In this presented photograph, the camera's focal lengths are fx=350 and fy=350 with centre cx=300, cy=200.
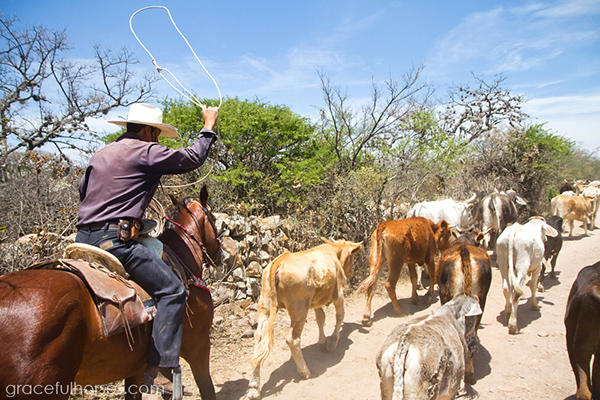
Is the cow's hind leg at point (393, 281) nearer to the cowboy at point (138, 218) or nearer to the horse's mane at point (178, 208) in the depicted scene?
the horse's mane at point (178, 208)

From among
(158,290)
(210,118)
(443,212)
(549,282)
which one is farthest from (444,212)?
(158,290)

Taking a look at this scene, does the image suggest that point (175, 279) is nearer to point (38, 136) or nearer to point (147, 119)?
point (147, 119)

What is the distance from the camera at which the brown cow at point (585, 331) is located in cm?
352

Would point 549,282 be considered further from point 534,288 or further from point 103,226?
point 103,226

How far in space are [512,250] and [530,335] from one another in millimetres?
1427

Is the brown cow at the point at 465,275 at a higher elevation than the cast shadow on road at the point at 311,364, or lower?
higher

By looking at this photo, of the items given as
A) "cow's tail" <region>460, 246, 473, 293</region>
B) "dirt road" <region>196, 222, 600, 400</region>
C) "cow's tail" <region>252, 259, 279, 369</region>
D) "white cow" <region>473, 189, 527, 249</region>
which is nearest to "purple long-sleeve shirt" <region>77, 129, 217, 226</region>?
"cow's tail" <region>252, 259, 279, 369</region>

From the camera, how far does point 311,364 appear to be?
5246 millimetres

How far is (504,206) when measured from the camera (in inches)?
407

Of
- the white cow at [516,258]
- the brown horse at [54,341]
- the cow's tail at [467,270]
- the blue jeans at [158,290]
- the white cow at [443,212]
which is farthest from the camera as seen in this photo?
the white cow at [443,212]

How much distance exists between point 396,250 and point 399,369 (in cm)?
406

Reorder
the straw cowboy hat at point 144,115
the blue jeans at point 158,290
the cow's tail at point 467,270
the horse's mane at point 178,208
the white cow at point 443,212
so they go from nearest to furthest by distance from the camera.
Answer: the blue jeans at point 158,290 → the straw cowboy hat at point 144,115 → the horse's mane at point 178,208 → the cow's tail at point 467,270 → the white cow at point 443,212

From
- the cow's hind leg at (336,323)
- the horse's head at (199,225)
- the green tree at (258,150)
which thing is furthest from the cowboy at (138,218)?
the green tree at (258,150)

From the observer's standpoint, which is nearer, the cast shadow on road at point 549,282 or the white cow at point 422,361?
the white cow at point 422,361
